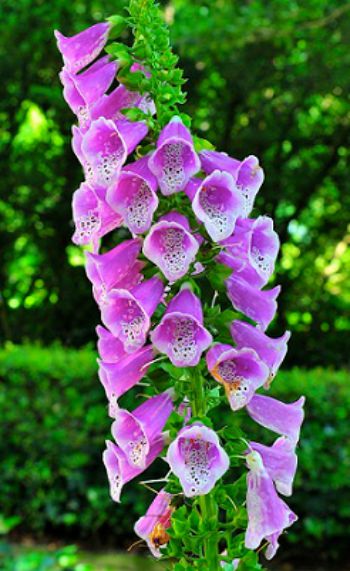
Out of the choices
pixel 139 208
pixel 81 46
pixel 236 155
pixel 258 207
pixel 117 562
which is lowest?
pixel 258 207

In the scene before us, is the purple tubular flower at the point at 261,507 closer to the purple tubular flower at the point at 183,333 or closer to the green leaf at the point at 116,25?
the purple tubular flower at the point at 183,333

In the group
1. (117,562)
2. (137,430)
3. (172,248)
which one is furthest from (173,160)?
(117,562)

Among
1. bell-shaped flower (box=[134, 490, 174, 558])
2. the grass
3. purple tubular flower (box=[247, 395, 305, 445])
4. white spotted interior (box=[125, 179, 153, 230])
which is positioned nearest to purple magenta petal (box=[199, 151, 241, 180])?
white spotted interior (box=[125, 179, 153, 230])

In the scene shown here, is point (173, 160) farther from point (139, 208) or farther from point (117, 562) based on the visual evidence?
point (117, 562)

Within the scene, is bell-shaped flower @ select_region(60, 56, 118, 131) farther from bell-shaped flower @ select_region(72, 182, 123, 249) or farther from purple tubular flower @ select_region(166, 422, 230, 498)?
purple tubular flower @ select_region(166, 422, 230, 498)

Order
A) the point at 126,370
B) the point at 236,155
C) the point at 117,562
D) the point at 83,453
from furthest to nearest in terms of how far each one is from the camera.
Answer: the point at 236,155 → the point at 83,453 → the point at 117,562 → the point at 126,370

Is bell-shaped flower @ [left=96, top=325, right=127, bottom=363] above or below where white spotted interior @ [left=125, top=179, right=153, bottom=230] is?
below
